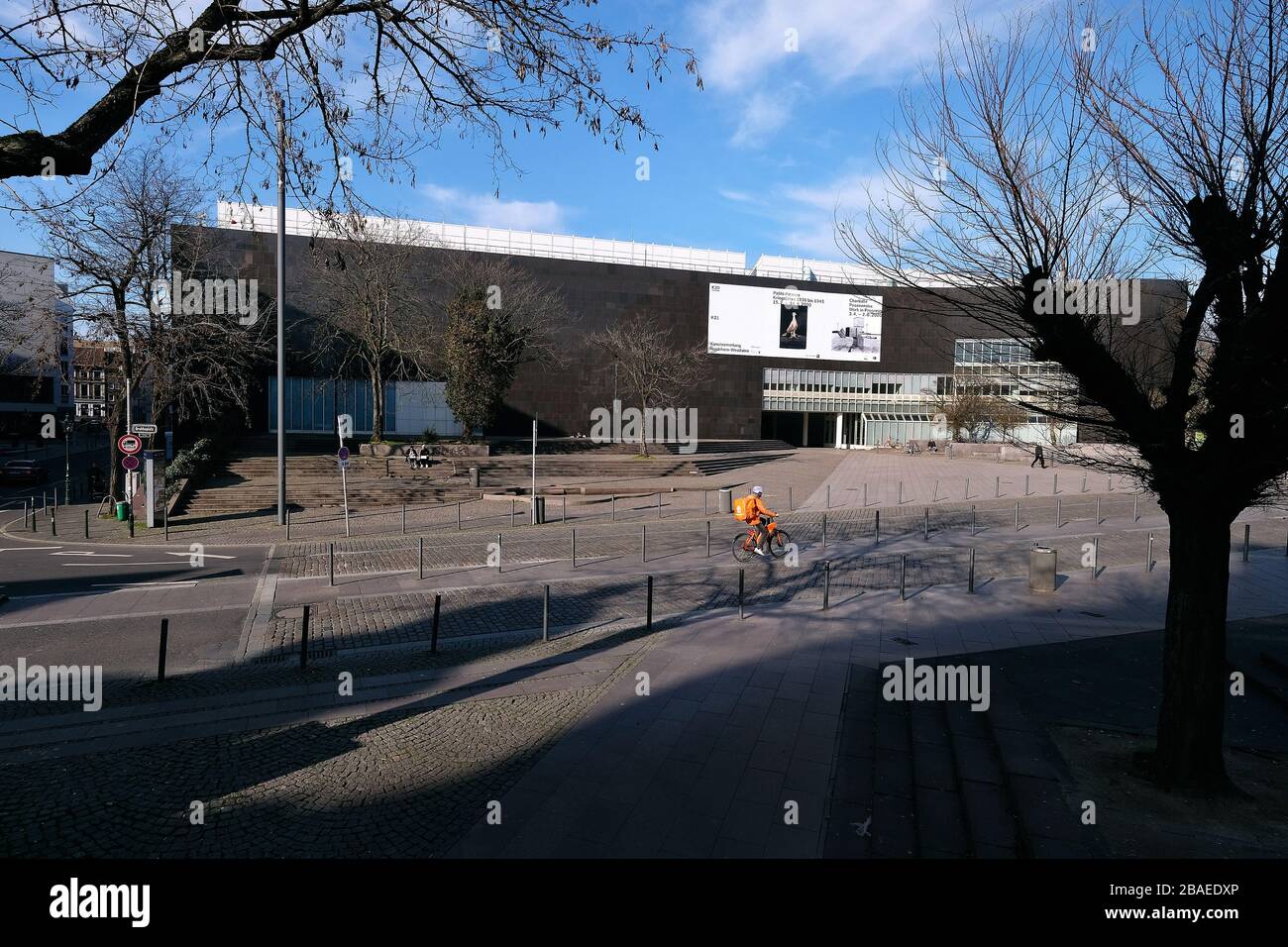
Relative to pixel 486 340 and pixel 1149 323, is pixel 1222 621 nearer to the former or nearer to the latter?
pixel 1149 323

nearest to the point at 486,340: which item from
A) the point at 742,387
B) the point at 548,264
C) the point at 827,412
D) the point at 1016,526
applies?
the point at 548,264

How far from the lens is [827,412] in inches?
2514

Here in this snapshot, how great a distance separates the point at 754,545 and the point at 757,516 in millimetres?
945

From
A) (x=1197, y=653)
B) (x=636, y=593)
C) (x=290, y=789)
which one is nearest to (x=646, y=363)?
(x=636, y=593)

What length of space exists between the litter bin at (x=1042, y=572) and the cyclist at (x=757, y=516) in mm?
5386

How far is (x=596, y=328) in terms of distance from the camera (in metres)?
51.3

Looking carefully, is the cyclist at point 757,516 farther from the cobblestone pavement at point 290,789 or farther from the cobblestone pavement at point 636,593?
the cobblestone pavement at point 290,789

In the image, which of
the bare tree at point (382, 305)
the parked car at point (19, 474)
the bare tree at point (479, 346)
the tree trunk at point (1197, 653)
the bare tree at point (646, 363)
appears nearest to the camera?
the tree trunk at point (1197, 653)

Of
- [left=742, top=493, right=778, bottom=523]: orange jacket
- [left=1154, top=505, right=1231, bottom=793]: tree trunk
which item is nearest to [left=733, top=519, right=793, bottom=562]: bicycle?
[left=742, top=493, right=778, bottom=523]: orange jacket

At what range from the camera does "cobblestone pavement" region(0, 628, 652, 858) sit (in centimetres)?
510

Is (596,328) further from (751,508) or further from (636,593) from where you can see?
(636,593)

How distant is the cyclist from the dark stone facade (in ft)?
94.2

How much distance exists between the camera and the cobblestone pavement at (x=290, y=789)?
5.10 metres

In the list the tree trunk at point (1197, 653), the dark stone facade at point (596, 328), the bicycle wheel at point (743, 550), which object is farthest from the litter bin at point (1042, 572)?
the dark stone facade at point (596, 328)
